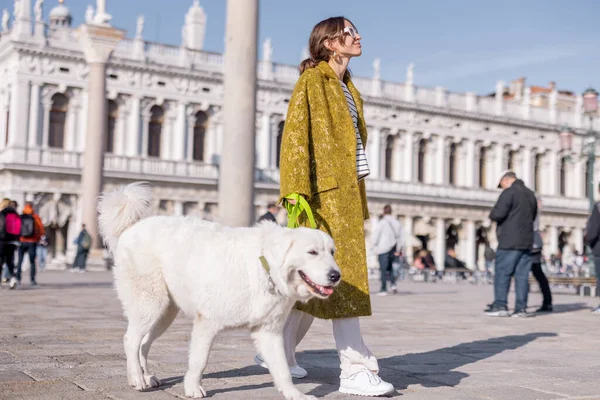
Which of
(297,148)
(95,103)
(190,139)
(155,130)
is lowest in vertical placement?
(297,148)

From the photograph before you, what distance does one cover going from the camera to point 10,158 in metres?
30.7

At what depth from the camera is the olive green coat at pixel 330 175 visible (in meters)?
4.27

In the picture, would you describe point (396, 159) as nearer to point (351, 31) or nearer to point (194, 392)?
point (351, 31)

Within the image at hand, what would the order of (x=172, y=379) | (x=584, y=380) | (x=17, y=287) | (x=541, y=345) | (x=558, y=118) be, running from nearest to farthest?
(x=172, y=379) → (x=584, y=380) → (x=541, y=345) → (x=17, y=287) → (x=558, y=118)

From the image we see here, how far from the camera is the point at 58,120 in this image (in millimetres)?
32219

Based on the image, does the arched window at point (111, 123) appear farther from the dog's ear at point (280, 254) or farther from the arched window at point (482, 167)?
the dog's ear at point (280, 254)

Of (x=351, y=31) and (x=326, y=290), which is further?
(x=351, y=31)

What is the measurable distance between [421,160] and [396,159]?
170 centimetres

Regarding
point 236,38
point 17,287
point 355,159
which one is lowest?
point 17,287

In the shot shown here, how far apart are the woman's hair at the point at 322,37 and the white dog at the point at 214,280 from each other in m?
1.14

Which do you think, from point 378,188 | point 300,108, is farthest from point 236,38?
point 378,188

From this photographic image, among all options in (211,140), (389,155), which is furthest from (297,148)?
(389,155)

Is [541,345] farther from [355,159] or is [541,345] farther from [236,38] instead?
[236,38]

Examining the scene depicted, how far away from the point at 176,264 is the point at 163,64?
3081 centimetres
